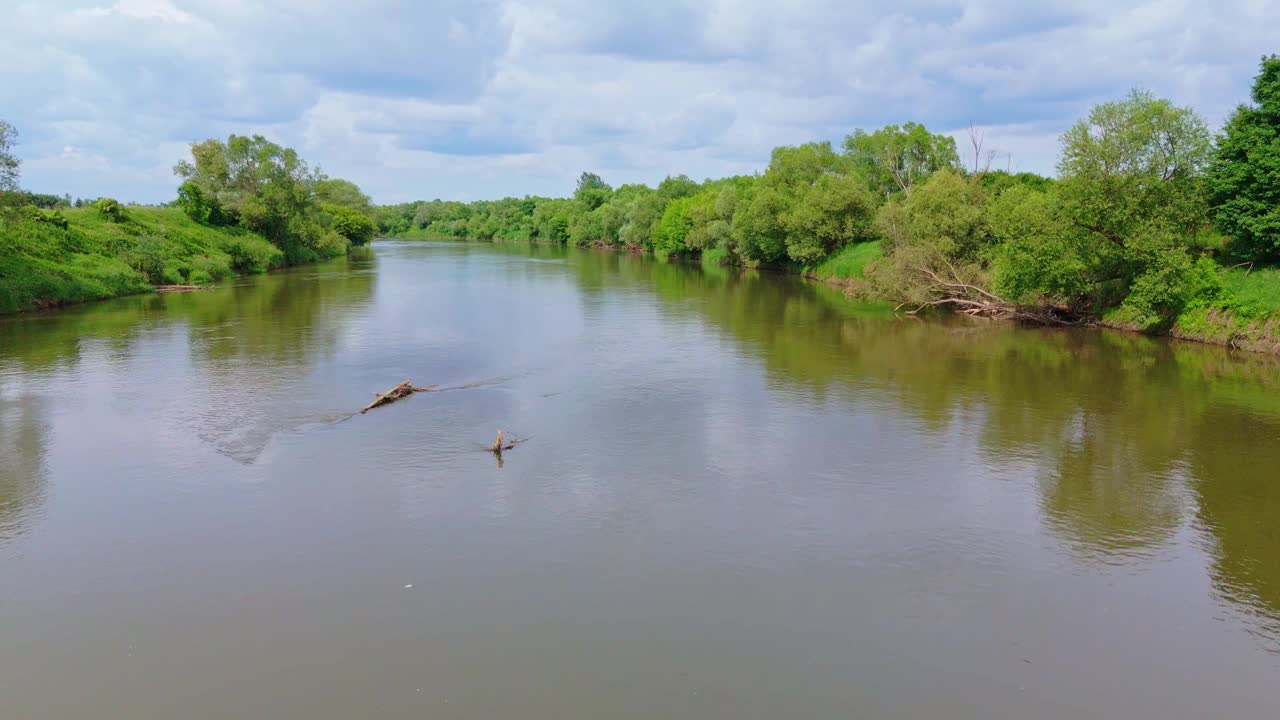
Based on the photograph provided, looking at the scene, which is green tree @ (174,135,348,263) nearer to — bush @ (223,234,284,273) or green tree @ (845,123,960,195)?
bush @ (223,234,284,273)

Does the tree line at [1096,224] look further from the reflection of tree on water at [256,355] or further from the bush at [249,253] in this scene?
the bush at [249,253]

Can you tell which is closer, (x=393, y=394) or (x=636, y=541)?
(x=636, y=541)

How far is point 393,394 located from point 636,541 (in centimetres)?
1130

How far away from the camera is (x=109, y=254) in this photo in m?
50.4

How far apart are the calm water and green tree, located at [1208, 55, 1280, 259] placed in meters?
5.48

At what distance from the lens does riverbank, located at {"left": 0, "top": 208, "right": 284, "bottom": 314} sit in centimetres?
4022

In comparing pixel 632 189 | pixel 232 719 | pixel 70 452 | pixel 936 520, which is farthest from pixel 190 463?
pixel 632 189

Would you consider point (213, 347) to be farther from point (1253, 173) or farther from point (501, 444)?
point (1253, 173)

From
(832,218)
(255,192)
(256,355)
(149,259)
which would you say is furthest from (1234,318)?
(255,192)

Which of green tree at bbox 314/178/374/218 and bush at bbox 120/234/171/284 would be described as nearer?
bush at bbox 120/234/171/284

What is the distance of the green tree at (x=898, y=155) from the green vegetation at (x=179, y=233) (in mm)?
53808

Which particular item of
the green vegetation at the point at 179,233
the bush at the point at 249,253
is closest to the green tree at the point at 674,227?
the green vegetation at the point at 179,233

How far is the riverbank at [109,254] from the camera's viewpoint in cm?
4022

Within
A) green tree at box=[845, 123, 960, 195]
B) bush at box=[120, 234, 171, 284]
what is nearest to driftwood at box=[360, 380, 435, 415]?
bush at box=[120, 234, 171, 284]
